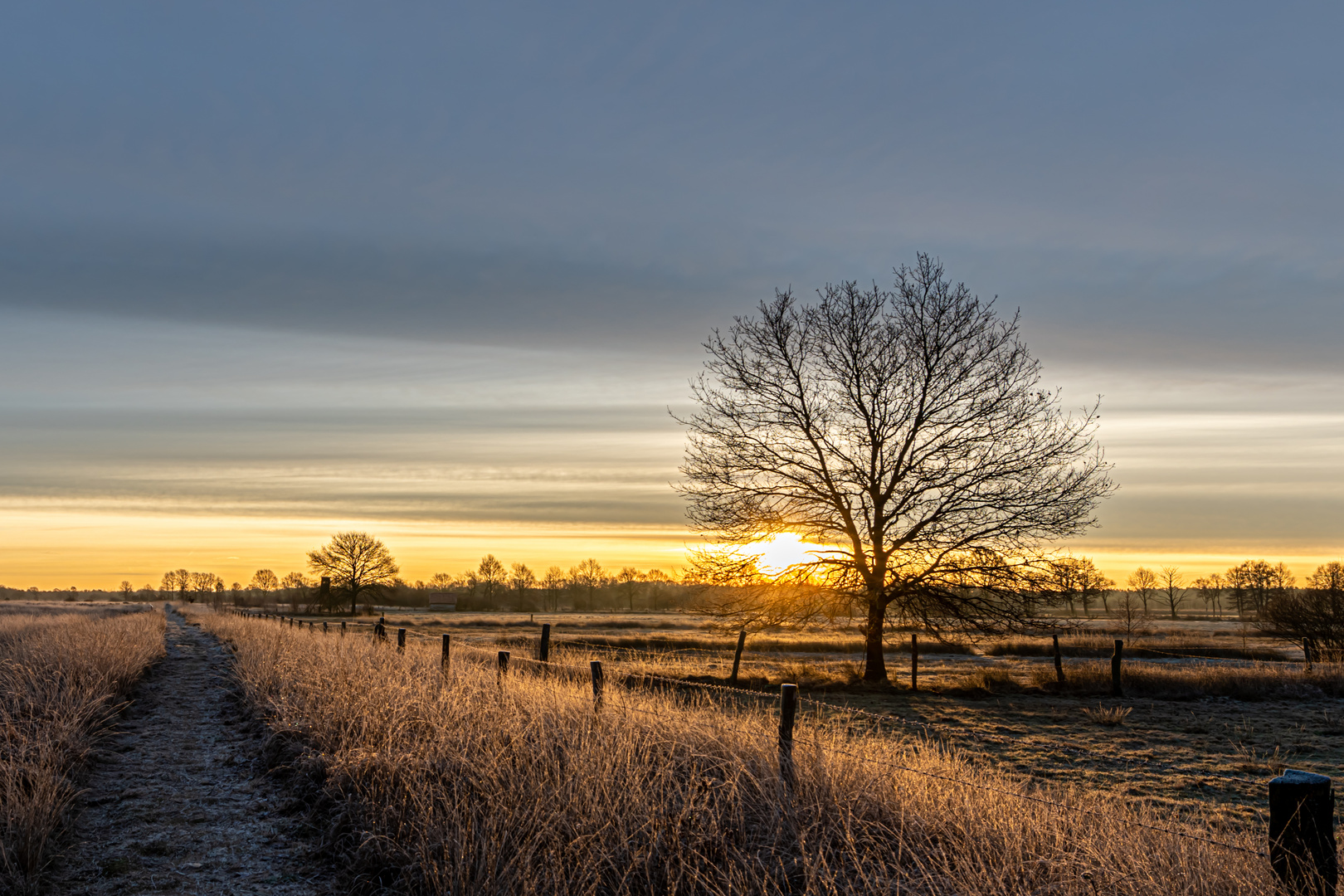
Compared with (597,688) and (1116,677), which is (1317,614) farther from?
(597,688)

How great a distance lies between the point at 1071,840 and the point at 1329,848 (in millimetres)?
1141

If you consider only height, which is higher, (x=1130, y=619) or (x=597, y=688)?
(x=597, y=688)

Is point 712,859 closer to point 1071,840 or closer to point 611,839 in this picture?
point 611,839

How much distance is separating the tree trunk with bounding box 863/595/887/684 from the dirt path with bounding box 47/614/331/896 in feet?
46.0

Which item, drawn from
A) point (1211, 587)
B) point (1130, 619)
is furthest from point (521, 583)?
point (1211, 587)

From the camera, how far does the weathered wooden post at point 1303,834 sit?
349 cm

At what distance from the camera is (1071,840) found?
4.35m

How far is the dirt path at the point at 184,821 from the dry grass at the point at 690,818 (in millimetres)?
426

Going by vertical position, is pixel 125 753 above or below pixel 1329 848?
below

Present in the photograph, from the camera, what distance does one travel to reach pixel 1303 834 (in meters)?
3.57

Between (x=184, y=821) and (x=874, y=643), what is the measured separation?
16829 millimetres

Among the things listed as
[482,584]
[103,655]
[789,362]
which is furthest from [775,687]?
[482,584]

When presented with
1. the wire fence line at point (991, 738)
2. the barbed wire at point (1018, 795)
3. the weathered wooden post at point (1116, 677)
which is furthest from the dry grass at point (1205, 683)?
the barbed wire at point (1018, 795)

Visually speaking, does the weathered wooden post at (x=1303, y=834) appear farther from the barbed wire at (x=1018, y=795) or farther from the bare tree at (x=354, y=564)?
the bare tree at (x=354, y=564)
